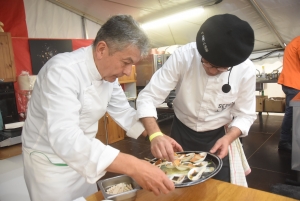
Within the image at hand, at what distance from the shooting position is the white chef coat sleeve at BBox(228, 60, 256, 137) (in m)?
1.32

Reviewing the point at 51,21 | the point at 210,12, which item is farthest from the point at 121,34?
the point at 51,21

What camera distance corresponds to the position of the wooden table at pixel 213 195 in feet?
2.98

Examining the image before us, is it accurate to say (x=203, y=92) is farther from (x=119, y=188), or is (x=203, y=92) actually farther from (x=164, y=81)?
(x=119, y=188)

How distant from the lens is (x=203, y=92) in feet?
4.49

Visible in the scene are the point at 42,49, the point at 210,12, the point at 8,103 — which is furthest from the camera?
the point at 210,12

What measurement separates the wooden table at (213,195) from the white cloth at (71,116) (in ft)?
0.83

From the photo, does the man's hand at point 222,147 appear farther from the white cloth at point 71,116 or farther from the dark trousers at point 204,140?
the white cloth at point 71,116

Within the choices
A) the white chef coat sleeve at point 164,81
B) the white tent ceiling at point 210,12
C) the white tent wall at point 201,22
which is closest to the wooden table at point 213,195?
the white chef coat sleeve at point 164,81

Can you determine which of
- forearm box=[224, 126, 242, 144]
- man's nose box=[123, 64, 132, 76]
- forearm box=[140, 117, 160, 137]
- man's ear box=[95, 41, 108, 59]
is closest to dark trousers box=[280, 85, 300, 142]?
forearm box=[224, 126, 242, 144]

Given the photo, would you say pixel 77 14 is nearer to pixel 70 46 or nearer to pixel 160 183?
pixel 70 46

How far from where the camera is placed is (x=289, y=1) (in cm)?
342

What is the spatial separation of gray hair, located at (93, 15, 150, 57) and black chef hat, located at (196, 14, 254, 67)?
1.09ft

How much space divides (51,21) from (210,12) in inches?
117

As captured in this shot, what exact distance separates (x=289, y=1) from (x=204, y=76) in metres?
3.06
